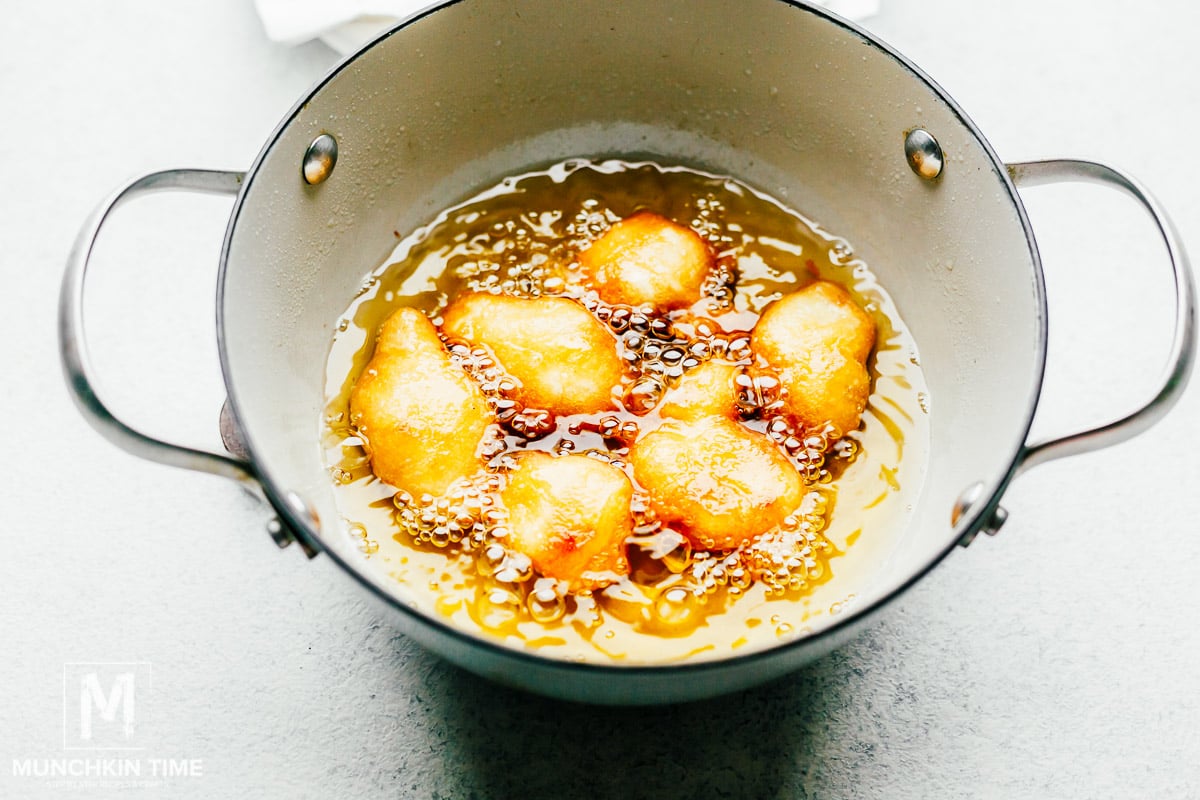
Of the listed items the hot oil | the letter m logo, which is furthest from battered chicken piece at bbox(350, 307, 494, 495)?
the letter m logo

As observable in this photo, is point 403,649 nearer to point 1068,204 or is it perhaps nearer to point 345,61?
point 345,61

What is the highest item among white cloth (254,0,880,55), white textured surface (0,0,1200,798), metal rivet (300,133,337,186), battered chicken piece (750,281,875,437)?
white cloth (254,0,880,55)

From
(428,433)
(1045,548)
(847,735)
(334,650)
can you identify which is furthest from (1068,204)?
(334,650)

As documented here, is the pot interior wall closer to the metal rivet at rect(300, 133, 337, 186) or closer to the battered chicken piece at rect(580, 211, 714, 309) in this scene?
the metal rivet at rect(300, 133, 337, 186)

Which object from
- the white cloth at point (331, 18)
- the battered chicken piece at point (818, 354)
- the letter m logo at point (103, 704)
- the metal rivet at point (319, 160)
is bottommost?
the letter m logo at point (103, 704)

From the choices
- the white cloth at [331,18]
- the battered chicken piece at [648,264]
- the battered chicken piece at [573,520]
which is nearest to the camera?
the battered chicken piece at [573,520]

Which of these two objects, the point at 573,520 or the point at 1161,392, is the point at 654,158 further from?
the point at 1161,392

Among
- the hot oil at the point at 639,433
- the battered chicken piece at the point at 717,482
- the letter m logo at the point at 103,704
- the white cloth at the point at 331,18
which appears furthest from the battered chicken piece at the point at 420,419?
the white cloth at the point at 331,18

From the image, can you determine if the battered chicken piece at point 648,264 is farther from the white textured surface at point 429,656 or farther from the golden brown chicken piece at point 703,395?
the white textured surface at point 429,656
